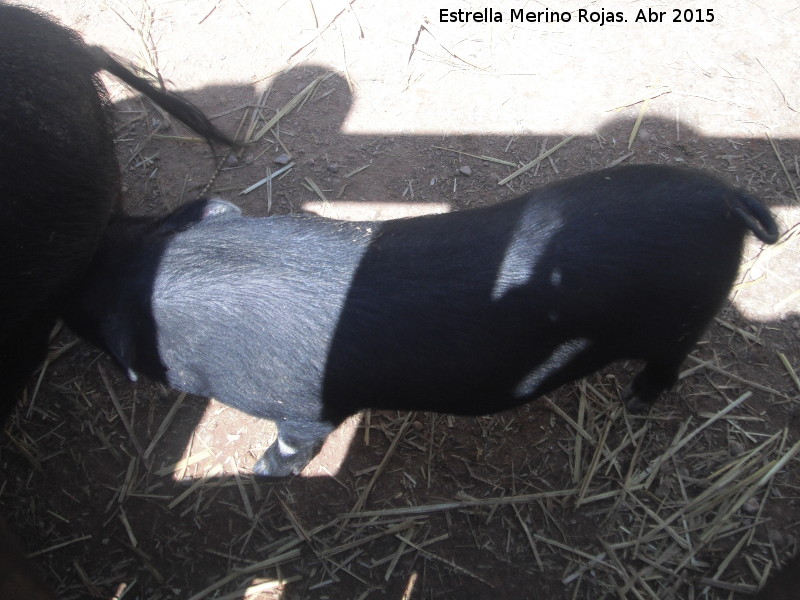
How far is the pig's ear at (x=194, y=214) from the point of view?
2158mm

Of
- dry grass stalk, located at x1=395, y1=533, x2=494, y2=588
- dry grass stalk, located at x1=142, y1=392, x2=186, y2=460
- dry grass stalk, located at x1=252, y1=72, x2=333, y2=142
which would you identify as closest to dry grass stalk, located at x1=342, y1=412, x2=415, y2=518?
dry grass stalk, located at x1=395, y1=533, x2=494, y2=588

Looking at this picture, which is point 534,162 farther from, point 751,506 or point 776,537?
point 776,537

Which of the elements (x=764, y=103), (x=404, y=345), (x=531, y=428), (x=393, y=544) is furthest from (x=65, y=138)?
(x=764, y=103)

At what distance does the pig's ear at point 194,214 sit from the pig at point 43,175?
31 cm

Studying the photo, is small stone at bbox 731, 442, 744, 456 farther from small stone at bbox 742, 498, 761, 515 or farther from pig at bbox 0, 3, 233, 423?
pig at bbox 0, 3, 233, 423

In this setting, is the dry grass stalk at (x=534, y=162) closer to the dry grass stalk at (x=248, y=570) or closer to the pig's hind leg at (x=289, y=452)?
the pig's hind leg at (x=289, y=452)

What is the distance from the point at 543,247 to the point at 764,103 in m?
2.57

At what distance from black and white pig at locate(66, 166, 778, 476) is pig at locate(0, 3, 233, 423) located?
351mm

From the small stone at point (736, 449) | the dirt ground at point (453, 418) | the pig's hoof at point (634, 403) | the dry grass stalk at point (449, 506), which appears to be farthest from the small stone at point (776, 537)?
the dry grass stalk at point (449, 506)

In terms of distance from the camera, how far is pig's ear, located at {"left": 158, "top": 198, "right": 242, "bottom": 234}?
85.0 inches

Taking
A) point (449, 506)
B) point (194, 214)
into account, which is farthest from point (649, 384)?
point (194, 214)

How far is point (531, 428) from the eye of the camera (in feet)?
8.95

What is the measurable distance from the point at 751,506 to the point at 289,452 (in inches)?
76.9

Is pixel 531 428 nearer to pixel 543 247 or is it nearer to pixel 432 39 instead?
pixel 543 247
